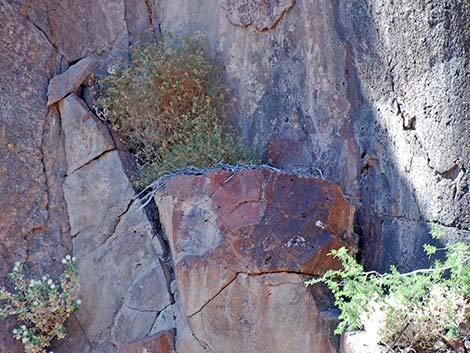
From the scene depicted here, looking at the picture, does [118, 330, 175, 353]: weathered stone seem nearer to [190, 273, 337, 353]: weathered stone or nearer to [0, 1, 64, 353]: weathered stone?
[190, 273, 337, 353]: weathered stone

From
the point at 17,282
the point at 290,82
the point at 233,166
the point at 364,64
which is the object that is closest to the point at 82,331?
the point at 17,282

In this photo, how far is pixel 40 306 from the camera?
4.14 metres

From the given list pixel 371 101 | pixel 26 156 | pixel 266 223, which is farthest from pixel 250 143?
pixel 26 156

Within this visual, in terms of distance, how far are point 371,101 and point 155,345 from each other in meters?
1.74

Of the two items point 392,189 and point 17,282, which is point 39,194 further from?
point 392,189

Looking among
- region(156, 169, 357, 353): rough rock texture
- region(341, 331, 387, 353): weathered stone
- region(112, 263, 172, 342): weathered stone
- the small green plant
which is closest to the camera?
region(341, 331, 387, 353): weathered stone

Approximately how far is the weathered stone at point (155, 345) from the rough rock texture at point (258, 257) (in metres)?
0.08

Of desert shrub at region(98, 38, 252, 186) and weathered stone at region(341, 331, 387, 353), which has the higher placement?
desert shrub at region(98, 38, 252, 186)

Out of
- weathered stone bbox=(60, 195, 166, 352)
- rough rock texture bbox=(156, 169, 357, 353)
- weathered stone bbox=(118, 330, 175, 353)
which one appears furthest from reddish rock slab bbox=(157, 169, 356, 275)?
weathered stone bbox=(60, 195, 166, 352)

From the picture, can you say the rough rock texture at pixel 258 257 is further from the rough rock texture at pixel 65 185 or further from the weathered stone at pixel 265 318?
the rough rock texture at pixel 65 185

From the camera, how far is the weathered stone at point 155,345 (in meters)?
3.74

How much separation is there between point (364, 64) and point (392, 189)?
0.71m

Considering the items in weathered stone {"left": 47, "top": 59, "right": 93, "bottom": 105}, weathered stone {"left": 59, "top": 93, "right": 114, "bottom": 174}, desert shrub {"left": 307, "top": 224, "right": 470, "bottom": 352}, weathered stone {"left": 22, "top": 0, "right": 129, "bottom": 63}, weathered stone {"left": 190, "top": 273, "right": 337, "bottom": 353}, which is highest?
weathered stone {"left": 22, "top": 0, "right": 129, "bottom": 63}

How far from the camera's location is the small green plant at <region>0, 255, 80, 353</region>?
13.6ft
